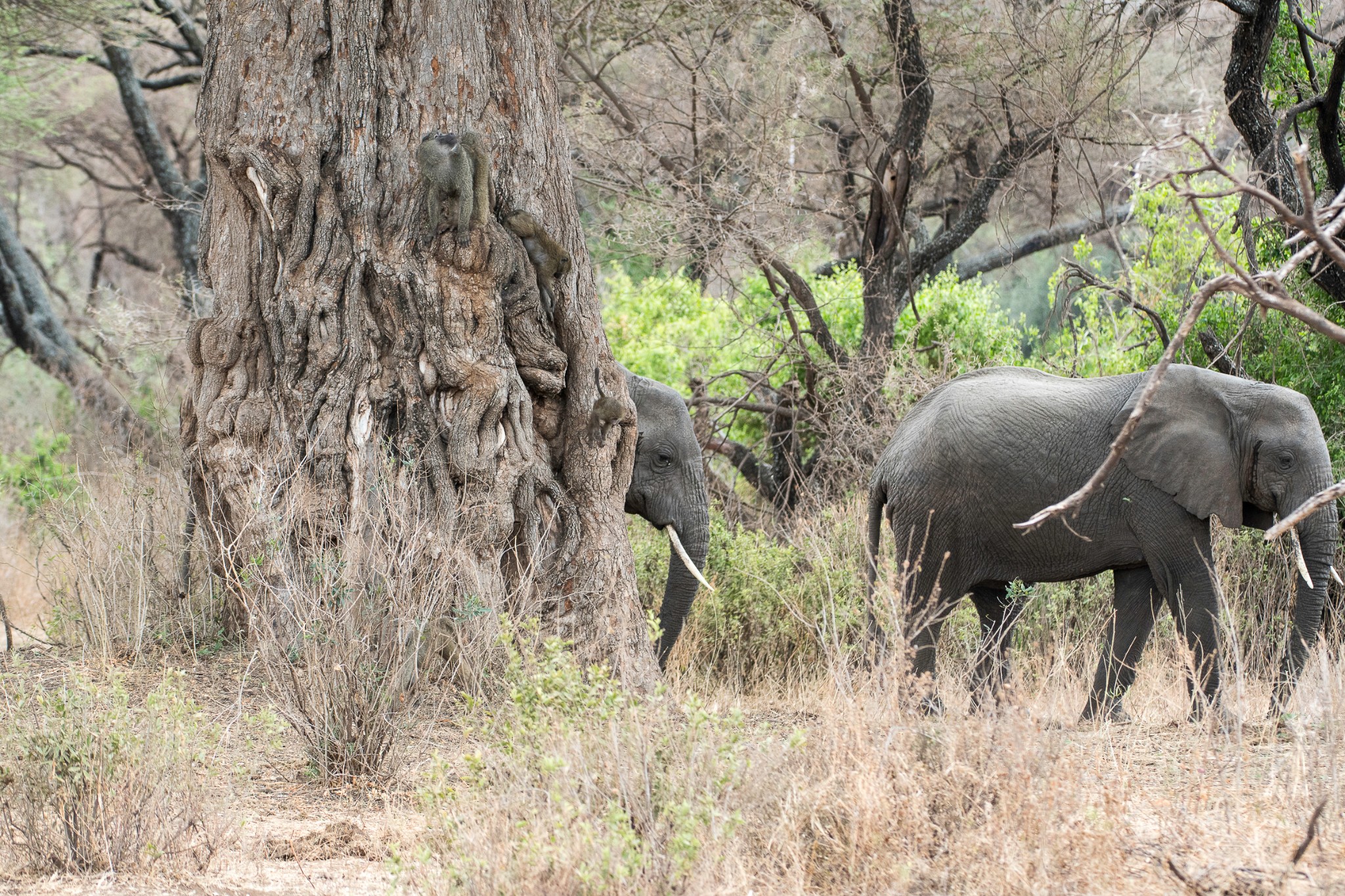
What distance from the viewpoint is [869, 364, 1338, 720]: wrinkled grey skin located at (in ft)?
21.7

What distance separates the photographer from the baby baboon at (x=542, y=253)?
631 cm

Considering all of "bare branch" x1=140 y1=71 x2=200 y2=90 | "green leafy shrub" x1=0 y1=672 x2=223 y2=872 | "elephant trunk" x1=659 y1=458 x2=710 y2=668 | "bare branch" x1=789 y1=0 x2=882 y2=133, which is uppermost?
"bare branch" x1=789 y1=0 x2=882 y2=133

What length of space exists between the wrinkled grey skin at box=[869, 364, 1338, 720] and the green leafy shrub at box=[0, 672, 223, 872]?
3607 millimetres

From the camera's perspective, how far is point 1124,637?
6977mm

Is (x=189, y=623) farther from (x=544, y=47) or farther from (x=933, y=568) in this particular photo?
(x=933, y=568)

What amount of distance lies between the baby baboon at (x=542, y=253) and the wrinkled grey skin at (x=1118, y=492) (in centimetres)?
212

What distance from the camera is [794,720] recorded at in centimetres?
→ 672

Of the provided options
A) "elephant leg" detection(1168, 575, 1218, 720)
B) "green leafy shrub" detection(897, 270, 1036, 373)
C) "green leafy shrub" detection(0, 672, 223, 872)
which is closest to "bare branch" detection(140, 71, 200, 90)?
"green leafy shrub" detection(897, 270, 1036, 373)

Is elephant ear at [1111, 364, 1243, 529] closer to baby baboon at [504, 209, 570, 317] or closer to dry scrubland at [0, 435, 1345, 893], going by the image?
dry scrubland at [0, 435, 1345, 893]

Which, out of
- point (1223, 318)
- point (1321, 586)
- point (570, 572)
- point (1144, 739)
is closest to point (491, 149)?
point (570, 572)

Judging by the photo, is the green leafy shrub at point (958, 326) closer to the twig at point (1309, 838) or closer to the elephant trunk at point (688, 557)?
the elephant trunk at point (688, 557)

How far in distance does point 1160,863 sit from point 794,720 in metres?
3.17

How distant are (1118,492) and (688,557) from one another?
7.89 feet

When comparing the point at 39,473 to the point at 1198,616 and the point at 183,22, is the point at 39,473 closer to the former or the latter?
the point at 183,22
